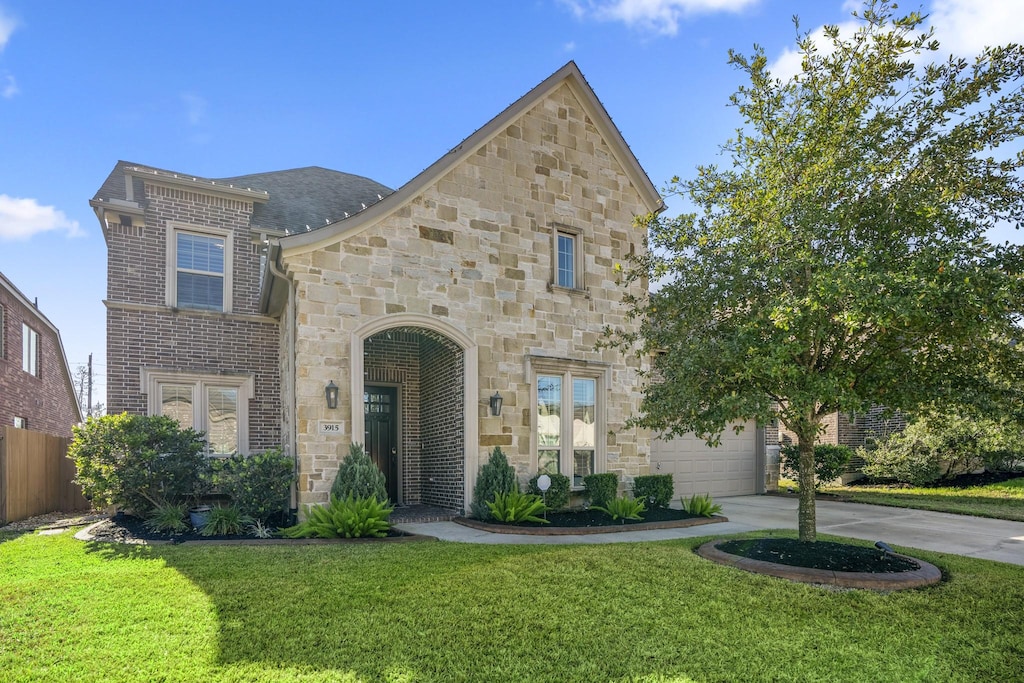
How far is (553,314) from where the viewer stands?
11.3 m

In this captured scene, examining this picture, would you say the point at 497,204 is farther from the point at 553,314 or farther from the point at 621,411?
the point at 621,411

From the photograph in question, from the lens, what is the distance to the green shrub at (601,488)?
10.9 m

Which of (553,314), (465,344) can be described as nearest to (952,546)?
(553,314)

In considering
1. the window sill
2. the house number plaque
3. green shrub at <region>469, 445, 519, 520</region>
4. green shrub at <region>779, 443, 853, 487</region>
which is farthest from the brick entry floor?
green shrub at <region>779, 443, 853, 487</region>

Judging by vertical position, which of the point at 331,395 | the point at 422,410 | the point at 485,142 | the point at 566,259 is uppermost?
the point at 485,142

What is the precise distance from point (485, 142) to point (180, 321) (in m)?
6.88

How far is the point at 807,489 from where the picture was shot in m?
7.16

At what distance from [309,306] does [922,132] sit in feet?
26.9

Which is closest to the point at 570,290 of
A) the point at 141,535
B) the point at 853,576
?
the point at 853,576

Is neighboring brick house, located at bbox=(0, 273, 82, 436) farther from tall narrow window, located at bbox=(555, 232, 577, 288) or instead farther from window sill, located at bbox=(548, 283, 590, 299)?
tall narrow window, located at bbox=(555, 232, 577, 288)

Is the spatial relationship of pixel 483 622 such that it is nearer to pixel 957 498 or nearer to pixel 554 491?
pixel 554 491

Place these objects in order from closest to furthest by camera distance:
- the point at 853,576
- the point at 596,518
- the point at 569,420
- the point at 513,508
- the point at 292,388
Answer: the point at 853,576, the point at 513,508, the point at 292,388, the point at 596,518, the point at 569,420

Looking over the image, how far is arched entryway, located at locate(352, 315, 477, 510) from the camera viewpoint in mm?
10250

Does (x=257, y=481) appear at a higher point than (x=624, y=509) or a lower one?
higher
